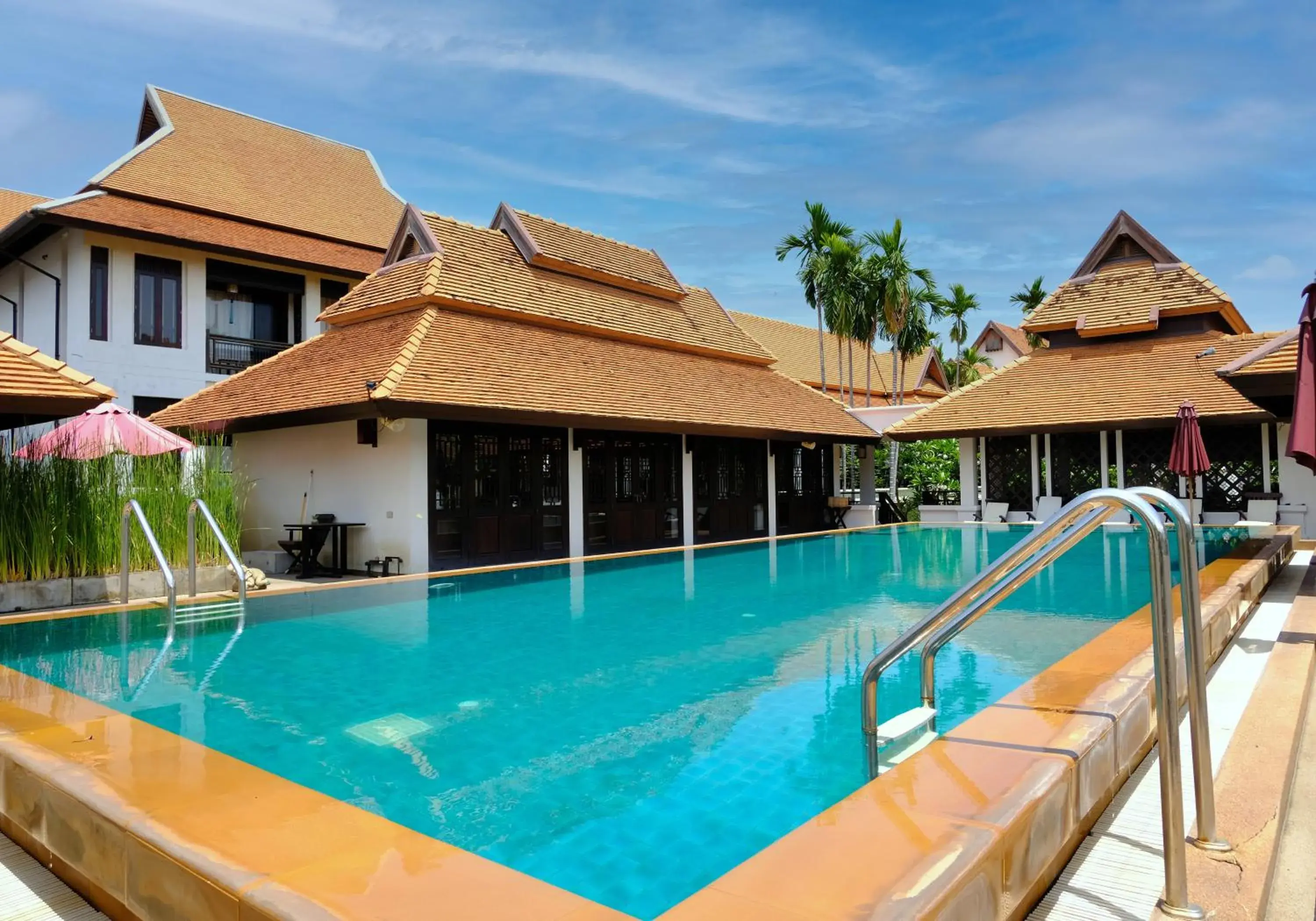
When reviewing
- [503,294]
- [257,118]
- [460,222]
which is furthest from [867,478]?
[257,118]

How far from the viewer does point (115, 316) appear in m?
17.0

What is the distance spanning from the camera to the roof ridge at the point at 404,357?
1173cm

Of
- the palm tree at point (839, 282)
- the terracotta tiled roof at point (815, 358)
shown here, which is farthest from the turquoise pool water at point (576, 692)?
the terracotta tiled roof at point (815, 358)

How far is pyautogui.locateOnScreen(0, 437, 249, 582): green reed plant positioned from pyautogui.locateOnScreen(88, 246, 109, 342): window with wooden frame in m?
8.23

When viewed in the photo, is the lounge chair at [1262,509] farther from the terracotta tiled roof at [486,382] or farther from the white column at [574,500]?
the white column at [574,500]

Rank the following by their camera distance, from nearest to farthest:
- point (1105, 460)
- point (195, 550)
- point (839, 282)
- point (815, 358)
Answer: point (195, 550) → point (1105, 460) → point (839, 282) → point (815, 358)

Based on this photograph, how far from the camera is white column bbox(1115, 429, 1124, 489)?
64.1 feet

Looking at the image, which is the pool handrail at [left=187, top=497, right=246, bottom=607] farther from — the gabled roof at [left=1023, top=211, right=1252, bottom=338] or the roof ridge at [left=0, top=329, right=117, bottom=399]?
the gabled roof at [left=1023, top=211, right=1252, bottom=338]

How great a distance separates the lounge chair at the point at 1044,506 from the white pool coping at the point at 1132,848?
16.2 m

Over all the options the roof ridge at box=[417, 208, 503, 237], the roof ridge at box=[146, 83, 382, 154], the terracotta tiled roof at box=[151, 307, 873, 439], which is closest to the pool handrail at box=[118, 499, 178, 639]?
the terracotta tiled roof at box=[151, 307, 873, 439]

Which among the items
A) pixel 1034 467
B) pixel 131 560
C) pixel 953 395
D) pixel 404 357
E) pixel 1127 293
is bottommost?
pixel 131 560

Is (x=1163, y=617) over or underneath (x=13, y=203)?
underneath

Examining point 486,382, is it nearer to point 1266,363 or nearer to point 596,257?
point 596,257

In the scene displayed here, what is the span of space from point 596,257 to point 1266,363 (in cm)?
1280
